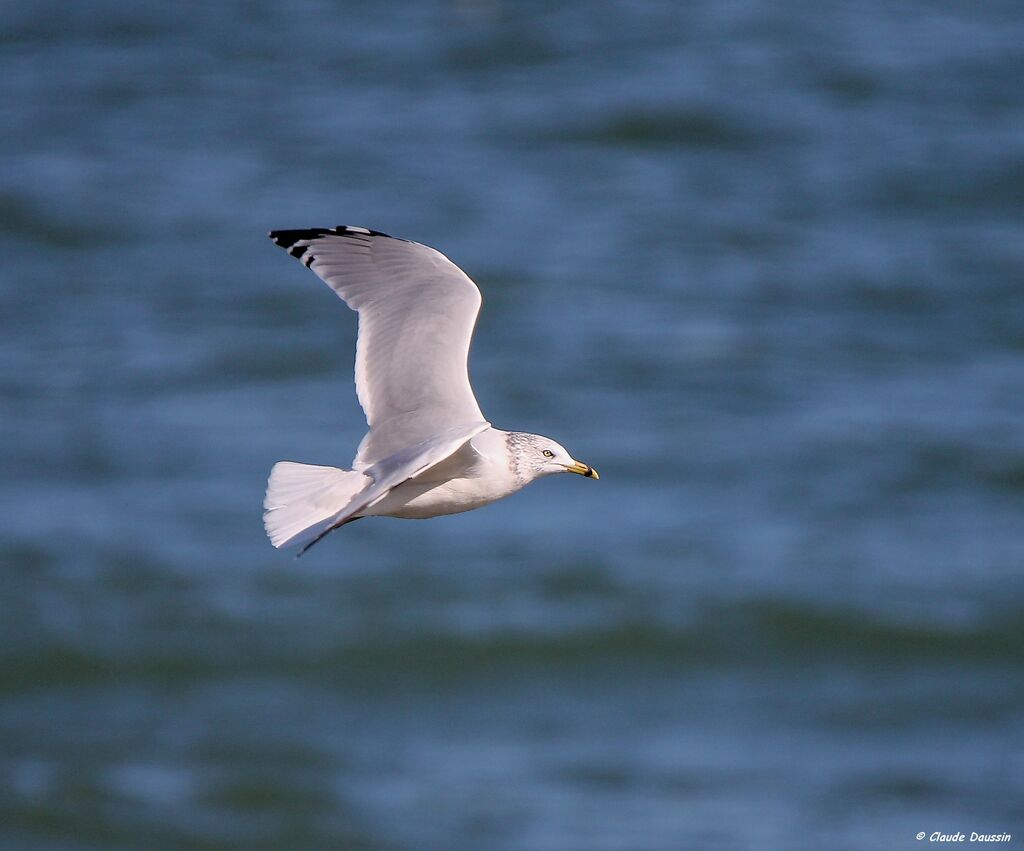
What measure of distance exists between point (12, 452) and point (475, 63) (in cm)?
996

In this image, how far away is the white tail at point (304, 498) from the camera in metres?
4.52

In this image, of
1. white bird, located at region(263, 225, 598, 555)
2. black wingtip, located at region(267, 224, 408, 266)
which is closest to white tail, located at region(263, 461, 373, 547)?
white bird, located at region(263, 225, 598, 555)

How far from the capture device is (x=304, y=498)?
4.71 meters

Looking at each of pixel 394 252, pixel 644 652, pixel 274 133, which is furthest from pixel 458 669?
pixel 274 133

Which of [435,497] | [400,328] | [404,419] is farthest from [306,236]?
[435,497]

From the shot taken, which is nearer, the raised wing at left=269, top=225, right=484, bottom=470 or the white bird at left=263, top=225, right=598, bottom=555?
the white bird at left=263, top=225, right=598, bottom=555

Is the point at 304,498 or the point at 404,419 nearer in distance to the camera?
the point at 304,498

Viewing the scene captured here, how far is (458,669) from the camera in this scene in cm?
1323

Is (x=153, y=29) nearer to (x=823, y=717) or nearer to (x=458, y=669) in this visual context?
(x=458, y=669)

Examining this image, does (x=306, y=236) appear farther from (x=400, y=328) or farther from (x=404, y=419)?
(x=404, y=419)

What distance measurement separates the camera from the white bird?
14.9 feet

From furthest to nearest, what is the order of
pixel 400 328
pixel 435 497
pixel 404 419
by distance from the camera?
pixel 400 328 → pixel 404 419 → pixel 435 497

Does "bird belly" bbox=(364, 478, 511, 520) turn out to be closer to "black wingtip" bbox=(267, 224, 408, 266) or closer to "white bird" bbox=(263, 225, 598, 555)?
"white bird" bbox=(263, 225, 598, 555)

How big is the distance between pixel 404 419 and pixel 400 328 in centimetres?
56
